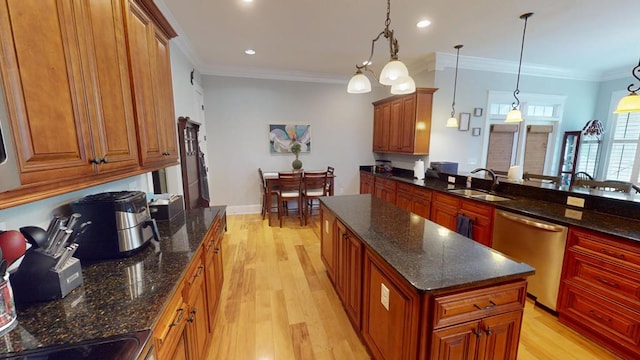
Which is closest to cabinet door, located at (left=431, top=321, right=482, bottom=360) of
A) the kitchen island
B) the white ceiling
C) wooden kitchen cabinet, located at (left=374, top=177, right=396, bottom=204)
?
the kitchen island

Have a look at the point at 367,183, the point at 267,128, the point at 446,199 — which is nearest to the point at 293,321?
the point at 446,199

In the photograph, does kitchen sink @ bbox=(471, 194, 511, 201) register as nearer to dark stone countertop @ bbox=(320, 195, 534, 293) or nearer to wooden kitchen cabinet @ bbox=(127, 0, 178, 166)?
dark stone countertop @ bbox=(320, 195, 534, 293)

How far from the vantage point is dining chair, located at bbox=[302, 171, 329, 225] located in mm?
4484

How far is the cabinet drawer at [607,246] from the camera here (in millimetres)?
1687

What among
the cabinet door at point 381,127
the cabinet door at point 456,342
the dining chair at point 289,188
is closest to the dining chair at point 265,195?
the dining chair at point 289,188

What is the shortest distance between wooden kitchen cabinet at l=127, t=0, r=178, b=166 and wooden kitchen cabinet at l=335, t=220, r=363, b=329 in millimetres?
1492

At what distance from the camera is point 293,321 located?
2.15 metres

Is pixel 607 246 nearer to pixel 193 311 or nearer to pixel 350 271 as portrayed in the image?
pixel 350 271

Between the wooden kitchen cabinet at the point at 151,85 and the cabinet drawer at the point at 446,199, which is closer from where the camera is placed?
the wooden kitchen cabinet at the point at 151,85

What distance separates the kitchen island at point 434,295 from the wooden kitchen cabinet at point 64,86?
1.46 meters

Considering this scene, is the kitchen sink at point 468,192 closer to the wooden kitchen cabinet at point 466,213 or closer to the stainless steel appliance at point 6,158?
the wooden kitchen cabinet at point 466,213

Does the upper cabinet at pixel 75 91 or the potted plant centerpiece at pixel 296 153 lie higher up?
the upper cabinet at pixel 75 91

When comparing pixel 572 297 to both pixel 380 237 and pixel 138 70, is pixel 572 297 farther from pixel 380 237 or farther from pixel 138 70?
pixel 138 70

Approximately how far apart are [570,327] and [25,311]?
11.3 feet
